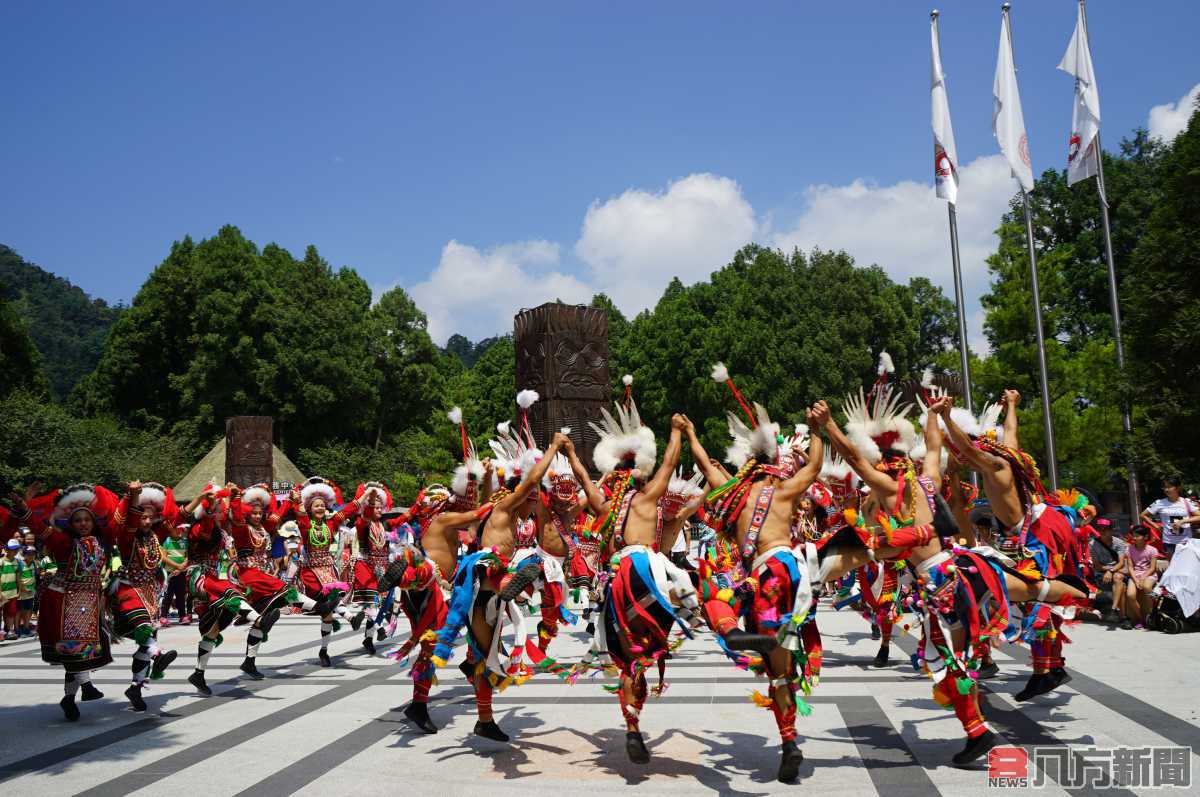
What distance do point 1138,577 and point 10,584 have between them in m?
15.9

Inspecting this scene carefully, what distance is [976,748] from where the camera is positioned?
5.11 m

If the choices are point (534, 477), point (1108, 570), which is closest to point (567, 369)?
point (1108, 570)

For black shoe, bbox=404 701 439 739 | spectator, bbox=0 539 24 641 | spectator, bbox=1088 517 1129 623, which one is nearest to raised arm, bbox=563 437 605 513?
black shoe, bbox=404 701 439 739

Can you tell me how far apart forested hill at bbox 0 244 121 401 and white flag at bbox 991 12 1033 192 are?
69.8 metres

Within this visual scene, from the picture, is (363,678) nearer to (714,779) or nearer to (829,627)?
(714,779)

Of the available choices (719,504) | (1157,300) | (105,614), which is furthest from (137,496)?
(1157,300)

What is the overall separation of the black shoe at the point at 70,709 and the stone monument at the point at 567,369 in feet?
39.9

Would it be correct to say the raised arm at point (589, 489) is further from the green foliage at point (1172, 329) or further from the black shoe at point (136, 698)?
the green foliage at point (1172, 329)

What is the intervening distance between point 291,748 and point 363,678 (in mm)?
2995

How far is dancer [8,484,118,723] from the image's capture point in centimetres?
736

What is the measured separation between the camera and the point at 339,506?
37.1 ft

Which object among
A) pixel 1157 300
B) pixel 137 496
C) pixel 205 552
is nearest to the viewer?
pixel 137 496

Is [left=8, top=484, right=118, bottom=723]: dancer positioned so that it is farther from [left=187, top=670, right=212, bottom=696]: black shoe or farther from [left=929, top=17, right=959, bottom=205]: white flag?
[left=929, top=17, right=959, bottom=205]: white flag

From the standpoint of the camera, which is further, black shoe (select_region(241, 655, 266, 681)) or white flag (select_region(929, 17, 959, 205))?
white flag (select_region(929, 17, 959, 205))
